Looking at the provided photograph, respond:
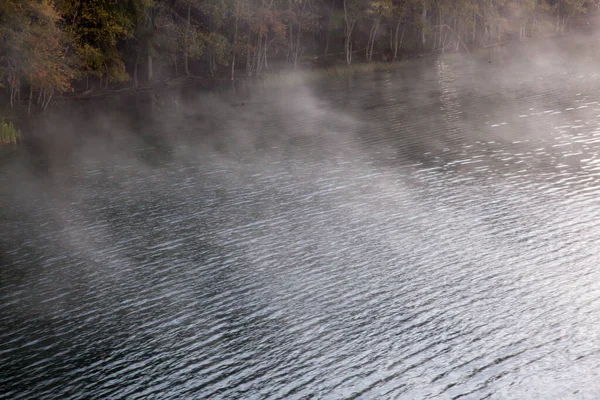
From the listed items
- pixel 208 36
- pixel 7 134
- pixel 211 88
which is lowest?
pixel 7 134

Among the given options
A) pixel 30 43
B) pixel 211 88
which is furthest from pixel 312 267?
pixel 211 88

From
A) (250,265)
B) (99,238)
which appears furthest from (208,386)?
(99,238)

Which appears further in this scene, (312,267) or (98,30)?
(98,30)

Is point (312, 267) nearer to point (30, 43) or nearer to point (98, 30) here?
point (30, 43)

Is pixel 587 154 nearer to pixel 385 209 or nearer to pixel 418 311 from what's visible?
pixel 385 209

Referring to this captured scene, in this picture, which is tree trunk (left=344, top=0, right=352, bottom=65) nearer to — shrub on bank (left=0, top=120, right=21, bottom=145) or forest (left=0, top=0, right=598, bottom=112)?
→ forest (left=0, top=0, right=598, bottom=112)

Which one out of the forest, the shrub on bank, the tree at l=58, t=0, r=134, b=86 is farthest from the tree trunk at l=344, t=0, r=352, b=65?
the shrub on bank

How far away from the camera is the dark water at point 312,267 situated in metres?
Result: 14.1

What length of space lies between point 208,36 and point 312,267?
2035 inches

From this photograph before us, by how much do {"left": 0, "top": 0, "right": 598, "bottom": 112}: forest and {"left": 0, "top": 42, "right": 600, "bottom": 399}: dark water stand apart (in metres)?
11.0

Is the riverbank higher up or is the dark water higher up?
the riverbank

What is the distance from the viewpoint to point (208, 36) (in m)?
67.9

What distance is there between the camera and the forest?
1895 inches

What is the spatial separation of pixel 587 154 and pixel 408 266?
15416 millimetres
